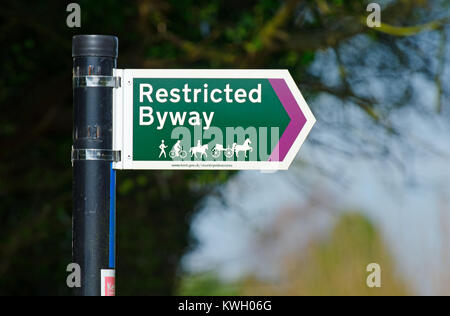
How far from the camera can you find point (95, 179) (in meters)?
1.93

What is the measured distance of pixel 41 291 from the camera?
7.61 meters

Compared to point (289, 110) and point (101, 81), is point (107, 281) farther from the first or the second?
point (289, 110)

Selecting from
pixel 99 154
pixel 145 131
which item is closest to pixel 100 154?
pixel 99 154

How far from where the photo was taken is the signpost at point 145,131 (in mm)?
1928

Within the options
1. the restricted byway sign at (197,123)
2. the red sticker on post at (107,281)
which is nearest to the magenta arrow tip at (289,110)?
the restricted byway sign at (197,123)

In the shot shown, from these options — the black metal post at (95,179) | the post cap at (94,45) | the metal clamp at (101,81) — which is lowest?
the black metal post at (95,179)

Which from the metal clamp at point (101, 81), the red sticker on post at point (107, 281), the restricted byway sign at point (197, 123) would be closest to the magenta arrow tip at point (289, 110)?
the restricted byway sign at point (197, 123)

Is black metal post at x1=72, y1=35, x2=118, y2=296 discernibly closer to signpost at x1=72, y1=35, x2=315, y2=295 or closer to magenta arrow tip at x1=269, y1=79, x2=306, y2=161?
signpost at x1=72, y1=35, x2=315, y2=295

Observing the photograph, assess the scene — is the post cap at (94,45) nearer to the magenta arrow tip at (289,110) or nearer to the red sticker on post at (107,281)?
the magenta arrow tip at (289,110)

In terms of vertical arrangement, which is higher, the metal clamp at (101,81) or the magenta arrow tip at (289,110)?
the metal clamp at (101,81)

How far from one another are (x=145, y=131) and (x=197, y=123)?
0.13 m

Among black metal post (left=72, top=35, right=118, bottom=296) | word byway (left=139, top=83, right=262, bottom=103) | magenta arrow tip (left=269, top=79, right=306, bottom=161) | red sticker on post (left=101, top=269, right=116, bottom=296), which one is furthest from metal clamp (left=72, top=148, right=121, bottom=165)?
magenta arrow tip (left=269, top=79, right=306, bottom=161)

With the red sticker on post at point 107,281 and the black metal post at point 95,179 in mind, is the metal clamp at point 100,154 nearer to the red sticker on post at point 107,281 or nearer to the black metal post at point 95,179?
the black metal post at point 95,179

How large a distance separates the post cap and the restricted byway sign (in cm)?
6
